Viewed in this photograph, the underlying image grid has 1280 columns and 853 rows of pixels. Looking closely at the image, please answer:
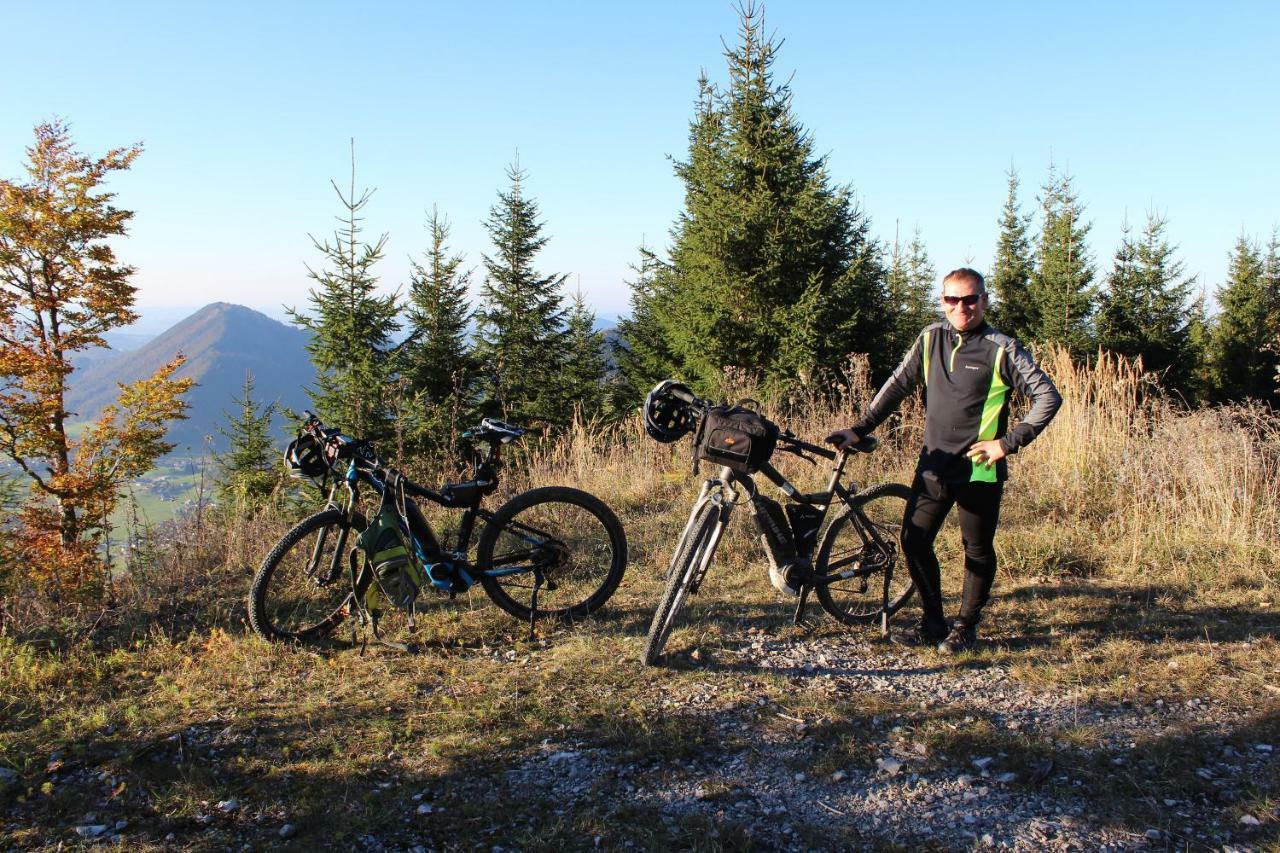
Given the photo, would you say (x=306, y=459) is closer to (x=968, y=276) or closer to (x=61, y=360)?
(x=968, y=276)

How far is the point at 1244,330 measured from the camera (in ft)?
87.5

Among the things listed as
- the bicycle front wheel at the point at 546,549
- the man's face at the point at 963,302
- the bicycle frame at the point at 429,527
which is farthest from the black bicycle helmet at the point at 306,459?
the man's face at the point at 963,302

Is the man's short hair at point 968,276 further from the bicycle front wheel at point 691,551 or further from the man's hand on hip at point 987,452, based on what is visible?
the bicycle front wheel at point 691,551

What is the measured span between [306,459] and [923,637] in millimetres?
3696

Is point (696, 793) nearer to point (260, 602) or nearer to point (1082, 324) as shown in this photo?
point (260, 602)

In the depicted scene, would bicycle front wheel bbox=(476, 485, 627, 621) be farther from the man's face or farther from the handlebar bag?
the man's face

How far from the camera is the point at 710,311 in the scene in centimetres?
1450

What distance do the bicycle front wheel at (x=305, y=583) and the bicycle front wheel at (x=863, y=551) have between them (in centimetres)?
276

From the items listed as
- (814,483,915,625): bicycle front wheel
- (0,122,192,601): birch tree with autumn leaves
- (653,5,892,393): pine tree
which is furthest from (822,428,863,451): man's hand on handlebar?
(0,122,192,601): birch tree with autumn leaves

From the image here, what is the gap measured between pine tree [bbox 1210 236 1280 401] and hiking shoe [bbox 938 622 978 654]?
2765 cm

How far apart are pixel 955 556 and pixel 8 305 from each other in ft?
83.5

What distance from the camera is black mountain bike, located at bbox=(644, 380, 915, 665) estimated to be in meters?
3.84

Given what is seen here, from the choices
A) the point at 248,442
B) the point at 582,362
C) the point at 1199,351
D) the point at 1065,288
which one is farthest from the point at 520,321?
the point at 1199,351

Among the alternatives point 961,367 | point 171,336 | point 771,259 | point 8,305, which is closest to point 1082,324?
point 771,259
